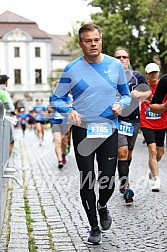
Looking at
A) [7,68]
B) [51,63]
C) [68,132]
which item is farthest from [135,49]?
[51,63]

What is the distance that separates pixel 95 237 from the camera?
527 centimetres

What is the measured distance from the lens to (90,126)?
539 centimetres

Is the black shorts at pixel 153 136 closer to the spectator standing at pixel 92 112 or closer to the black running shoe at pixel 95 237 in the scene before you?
the spectator standing at pixel 92 112

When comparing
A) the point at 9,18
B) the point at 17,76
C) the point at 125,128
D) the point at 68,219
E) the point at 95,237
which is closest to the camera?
the point at 95,237

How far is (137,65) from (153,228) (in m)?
28.7

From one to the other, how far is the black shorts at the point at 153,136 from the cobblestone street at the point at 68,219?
68cm

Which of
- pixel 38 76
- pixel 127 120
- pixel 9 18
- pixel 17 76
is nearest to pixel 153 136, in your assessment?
pixel 127 120

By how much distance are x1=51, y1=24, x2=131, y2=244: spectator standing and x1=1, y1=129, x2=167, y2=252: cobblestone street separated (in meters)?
0.32

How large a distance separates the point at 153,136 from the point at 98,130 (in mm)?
3189

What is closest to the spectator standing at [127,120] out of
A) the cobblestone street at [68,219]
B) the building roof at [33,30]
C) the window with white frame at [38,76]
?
the cobblestone street at [68,219]

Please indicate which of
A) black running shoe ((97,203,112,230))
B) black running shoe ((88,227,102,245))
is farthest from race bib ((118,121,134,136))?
black running shoe ((88,227,102,245))

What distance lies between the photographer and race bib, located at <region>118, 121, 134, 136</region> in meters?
7.57

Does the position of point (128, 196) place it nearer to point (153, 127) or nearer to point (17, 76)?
point (153, 127)

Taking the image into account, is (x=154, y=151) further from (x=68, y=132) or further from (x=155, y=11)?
(x=155, y=11)
